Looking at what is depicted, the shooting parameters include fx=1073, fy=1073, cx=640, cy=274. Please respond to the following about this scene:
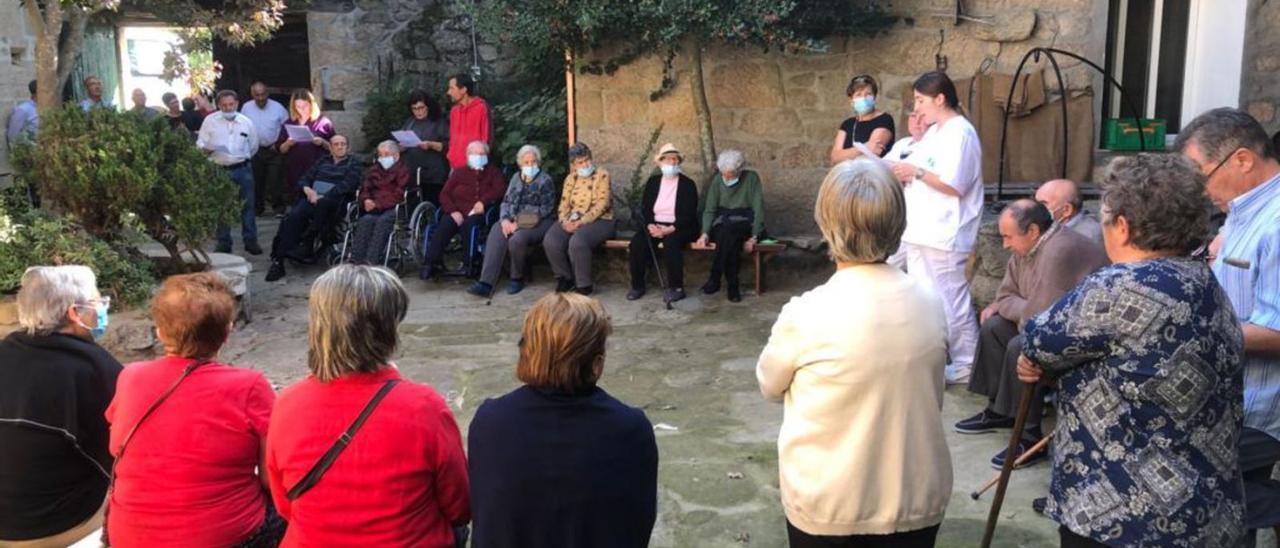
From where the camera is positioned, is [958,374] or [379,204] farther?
[379,204]

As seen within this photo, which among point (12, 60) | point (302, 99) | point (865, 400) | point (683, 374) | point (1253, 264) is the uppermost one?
point (12, 60)

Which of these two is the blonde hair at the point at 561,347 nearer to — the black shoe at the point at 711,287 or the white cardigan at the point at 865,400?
the white cardigan at the point at 865,400

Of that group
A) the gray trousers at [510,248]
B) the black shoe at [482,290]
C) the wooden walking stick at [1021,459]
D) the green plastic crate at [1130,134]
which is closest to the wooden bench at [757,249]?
the gray trousers at [510,248]

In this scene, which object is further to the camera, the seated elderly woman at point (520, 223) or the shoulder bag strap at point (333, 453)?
the seated elderly woman at point (520, 223)

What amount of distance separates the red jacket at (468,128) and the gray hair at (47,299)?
562cm

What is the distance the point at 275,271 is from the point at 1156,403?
7.23 m

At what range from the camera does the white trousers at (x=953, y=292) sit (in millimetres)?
5223

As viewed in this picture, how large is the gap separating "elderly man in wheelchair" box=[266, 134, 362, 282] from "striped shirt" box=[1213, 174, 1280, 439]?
7.01 meters

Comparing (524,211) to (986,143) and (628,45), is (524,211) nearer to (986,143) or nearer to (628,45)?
(628,45)

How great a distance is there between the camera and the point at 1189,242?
2246mm

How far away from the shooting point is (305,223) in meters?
8.61

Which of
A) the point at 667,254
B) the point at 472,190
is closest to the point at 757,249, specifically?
the point at 667,254

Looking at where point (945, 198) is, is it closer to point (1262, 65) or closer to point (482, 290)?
point (1262, 65)

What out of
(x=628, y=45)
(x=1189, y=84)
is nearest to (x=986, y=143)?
(x=1189, y=84)
